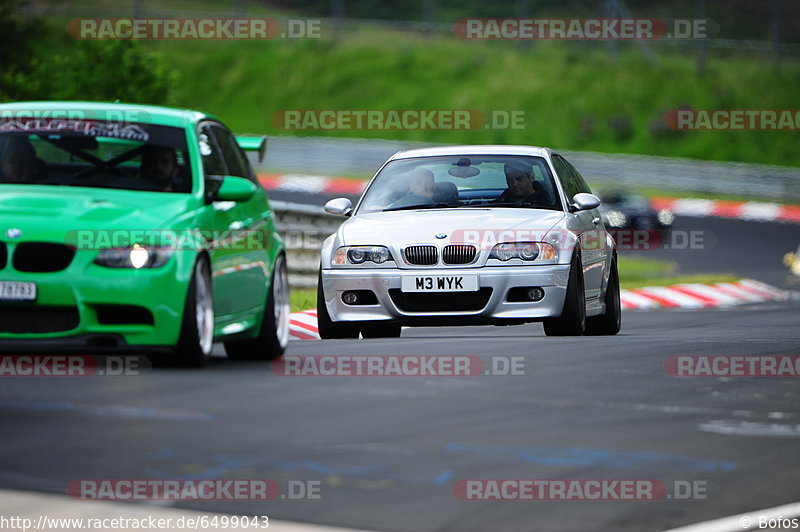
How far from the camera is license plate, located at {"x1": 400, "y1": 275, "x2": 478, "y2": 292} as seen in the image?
463 inches

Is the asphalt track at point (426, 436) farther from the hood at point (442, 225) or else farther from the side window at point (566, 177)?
the side window at point (566, 177)

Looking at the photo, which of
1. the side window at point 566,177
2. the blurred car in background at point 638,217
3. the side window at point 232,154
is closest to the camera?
the side window at point 232,154

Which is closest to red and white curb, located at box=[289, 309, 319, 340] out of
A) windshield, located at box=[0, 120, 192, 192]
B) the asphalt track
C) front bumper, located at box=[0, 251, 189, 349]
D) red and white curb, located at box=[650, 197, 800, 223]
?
the asphalt track

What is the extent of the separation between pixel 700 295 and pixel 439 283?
509 inches

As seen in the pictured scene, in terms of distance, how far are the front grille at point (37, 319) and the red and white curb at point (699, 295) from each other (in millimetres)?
13897

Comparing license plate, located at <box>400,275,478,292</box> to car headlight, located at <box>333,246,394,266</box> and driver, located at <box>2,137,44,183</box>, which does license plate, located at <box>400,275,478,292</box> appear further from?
driver, located at <box>2,137,44,183</box>

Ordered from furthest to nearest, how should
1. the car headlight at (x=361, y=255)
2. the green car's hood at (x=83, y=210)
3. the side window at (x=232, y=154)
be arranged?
the car headlight at (x=361, y=255)
the side window at (x=232, y=154)
the green car's hood at (x=83, y=210)

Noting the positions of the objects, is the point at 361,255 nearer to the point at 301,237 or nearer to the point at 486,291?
the point at 486,291

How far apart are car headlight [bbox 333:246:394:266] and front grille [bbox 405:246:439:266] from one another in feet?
0.49

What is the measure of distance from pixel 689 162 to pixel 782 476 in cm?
3872

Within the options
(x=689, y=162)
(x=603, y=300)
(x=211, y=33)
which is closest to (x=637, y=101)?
(x=689, y=162)

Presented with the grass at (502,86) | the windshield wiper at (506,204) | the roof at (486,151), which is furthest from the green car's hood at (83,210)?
the grass at (502,86)

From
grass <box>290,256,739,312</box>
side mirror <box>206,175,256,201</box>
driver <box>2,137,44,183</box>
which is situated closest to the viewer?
side mirror <box>206,175,256,201</box>

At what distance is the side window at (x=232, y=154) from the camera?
35.5ft
